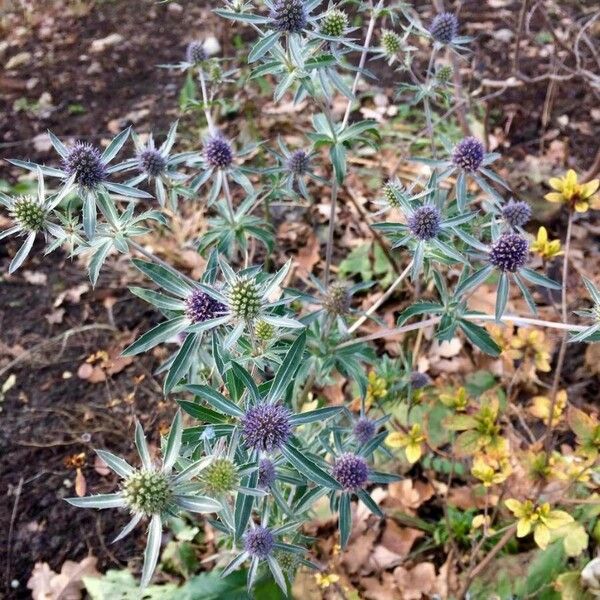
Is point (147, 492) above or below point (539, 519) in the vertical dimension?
above

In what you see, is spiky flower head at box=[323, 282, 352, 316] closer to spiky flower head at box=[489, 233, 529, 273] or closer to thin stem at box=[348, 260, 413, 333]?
thin stem at box=[348, 260, 413, 333]

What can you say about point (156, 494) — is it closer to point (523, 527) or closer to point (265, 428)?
point (265, 428)

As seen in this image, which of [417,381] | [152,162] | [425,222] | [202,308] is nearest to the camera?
[202,308]

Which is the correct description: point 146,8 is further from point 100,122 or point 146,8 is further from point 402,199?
point 402,199

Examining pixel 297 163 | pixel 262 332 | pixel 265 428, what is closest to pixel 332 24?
pixel 297 163

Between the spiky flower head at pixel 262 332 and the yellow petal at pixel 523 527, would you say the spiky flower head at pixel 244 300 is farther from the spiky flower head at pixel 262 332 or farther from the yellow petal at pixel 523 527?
the yellow petal at pixel 523 527

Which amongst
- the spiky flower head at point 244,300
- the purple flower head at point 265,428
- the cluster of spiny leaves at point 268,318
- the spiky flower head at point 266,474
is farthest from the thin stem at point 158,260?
the spiky flower head at point 266,474
